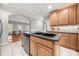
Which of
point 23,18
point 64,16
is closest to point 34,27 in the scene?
point 23,18

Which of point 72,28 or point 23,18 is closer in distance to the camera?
point 23,18

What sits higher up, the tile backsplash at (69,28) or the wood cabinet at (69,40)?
the tile backsplash at (69,28)

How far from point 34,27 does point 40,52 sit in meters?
0.52

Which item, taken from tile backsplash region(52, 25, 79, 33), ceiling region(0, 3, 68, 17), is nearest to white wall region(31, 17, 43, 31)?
ceiling region(0, 3, 68, 17)

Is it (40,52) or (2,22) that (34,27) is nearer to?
(40,52)

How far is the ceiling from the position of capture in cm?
165

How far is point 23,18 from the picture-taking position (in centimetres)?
172

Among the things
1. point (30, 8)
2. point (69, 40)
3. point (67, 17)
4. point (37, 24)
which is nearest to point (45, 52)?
point (37, 24)

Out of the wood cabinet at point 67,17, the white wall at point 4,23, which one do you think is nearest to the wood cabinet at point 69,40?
the wood cabinet at point 67,17

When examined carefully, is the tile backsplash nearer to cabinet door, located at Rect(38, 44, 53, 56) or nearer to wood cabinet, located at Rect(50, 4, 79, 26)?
wood cabinet, located at Rect(50, 4, 79, 26)

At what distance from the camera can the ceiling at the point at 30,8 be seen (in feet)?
5.40

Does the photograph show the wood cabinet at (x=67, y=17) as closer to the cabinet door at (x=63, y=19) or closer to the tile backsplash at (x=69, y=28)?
the cabinet door at (x=63, y=19)

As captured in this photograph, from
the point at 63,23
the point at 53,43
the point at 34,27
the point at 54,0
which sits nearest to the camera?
the point at 53,43

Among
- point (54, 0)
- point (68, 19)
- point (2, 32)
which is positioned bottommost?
point (2, 32)
